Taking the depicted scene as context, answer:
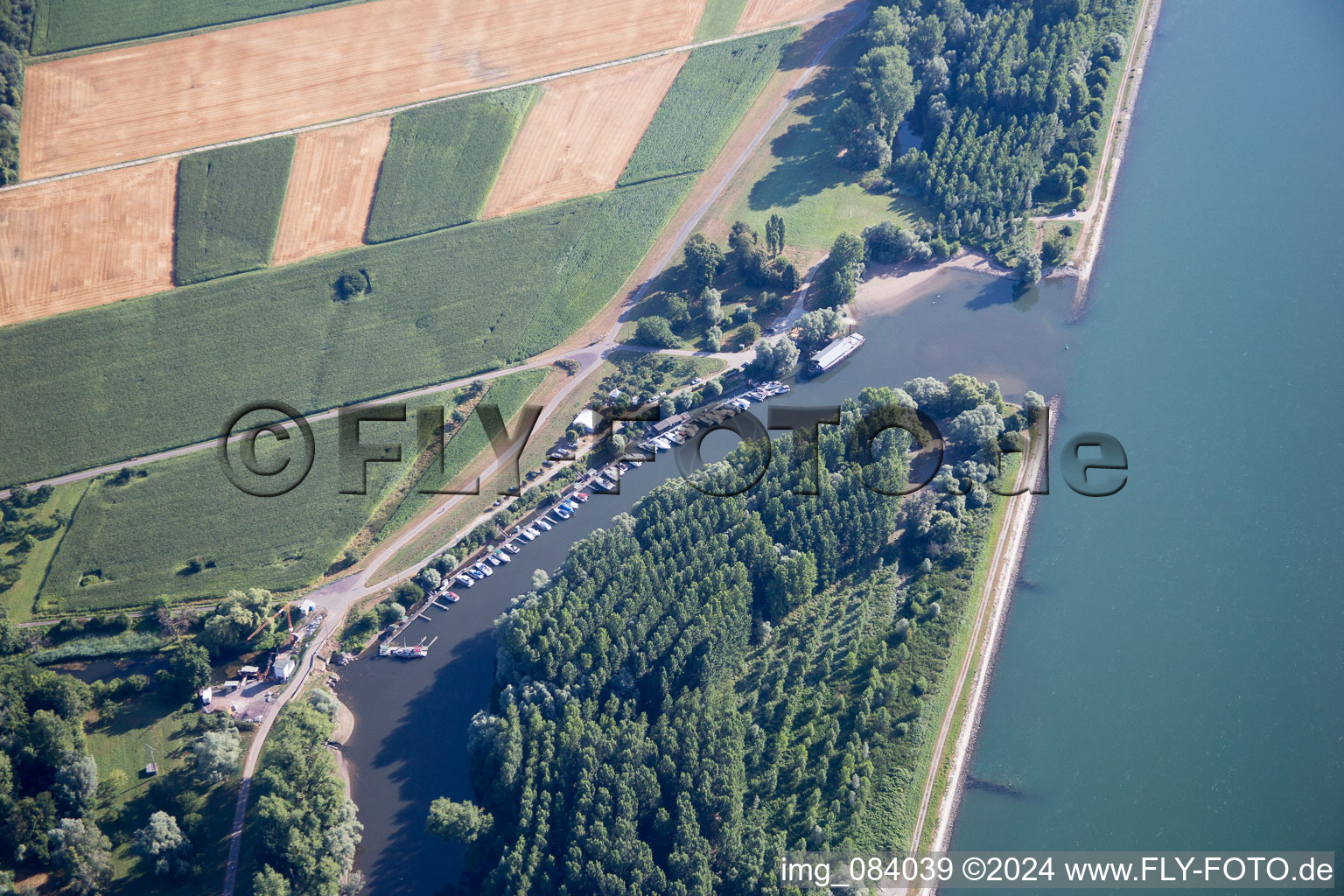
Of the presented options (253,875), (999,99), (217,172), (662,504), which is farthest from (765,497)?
(217,172)

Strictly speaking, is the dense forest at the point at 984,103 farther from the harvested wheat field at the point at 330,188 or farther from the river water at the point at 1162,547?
the harvested wheat field at the point at 330,188

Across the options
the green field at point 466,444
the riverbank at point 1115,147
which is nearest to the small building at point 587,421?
the green field at point 466,444

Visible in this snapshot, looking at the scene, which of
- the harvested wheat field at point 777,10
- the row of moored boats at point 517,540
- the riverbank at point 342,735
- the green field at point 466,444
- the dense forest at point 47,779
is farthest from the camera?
the harvested wheat field at point 777,10

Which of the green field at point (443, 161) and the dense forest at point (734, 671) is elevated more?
the green field at point (443, 161)

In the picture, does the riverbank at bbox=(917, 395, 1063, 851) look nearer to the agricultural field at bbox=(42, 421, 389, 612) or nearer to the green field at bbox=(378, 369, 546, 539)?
the green field at bbox=(378, 369, 546, 539)

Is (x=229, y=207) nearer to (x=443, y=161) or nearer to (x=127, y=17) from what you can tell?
(x=443, y=161)

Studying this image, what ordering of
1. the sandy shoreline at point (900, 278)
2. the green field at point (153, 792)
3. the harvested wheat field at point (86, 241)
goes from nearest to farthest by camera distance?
1. the green field at point (153, 792)
2. the harvested wheat field at point (86, 241)
3. the sandy shoreline at point (900, 278)

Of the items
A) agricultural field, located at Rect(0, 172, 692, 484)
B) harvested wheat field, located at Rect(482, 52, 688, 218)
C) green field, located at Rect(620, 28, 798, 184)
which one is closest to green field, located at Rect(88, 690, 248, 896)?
agricultural field, located at Rect(0, 172, 692, 484)
